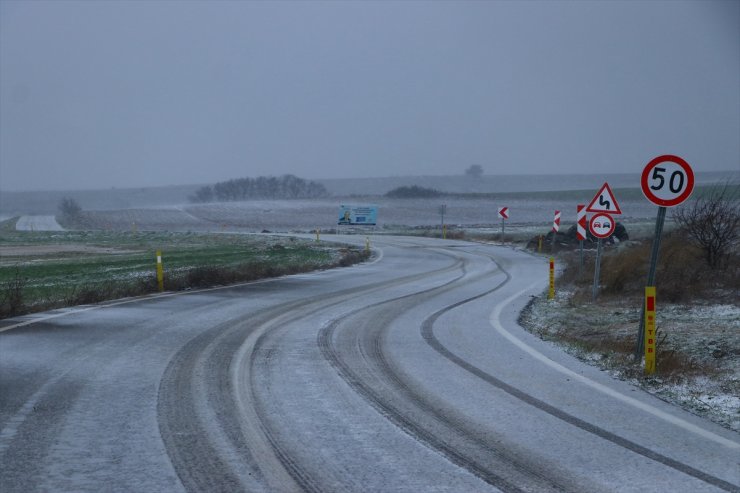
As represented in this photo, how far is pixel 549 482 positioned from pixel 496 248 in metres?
38.3

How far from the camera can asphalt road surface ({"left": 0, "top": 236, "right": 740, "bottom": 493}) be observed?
17.7 feet

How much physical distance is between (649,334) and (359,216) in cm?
6118

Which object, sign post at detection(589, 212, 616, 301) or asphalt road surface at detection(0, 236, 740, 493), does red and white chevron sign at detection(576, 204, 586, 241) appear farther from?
asphalt road surface at detection(0, 236, 740, 493)

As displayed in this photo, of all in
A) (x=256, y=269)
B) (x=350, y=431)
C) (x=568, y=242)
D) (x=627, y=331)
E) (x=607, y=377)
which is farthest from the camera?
(x=568, y=242)

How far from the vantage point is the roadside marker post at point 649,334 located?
8945 millimetres

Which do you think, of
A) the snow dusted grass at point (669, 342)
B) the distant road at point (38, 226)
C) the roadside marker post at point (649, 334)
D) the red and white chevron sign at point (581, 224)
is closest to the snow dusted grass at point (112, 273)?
the snow dusted grass at point (669, 342)

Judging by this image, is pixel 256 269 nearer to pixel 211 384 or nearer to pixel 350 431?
pixel 211 384

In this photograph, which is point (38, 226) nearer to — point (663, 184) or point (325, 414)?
point (663, 184)

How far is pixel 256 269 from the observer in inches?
918

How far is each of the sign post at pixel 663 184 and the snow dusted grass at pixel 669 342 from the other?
2.50ft

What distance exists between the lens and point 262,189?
190750 millimetres

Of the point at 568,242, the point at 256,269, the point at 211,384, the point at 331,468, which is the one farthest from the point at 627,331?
the point at 568,242

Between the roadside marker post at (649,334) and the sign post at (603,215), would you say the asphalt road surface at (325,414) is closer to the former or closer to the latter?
the roadside marker post at (649,334)

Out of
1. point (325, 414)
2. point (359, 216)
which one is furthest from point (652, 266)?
point (359, 216)
